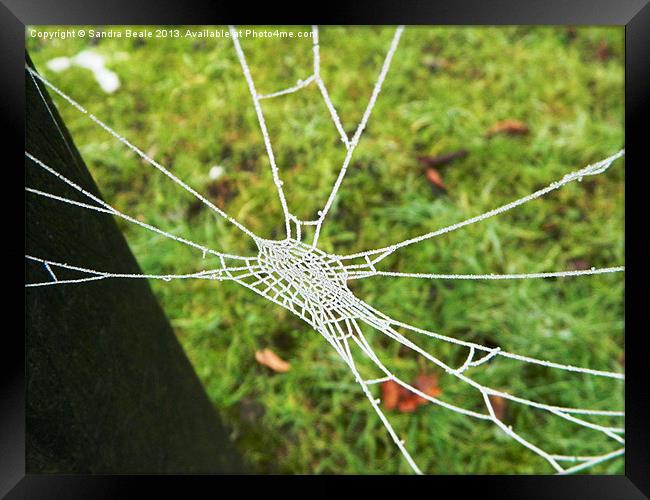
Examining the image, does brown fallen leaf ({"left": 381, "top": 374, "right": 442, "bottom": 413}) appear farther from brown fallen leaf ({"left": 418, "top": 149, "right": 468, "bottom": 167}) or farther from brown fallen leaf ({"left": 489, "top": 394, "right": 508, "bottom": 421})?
brown fallen leaf ({"left": 418, "top": 149, "right": 468, "bottom": 167})

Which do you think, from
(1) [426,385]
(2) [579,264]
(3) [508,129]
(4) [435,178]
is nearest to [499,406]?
(1) [426,385]

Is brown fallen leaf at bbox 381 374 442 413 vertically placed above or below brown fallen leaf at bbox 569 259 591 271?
below

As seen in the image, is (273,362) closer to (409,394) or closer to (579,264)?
(409,394)

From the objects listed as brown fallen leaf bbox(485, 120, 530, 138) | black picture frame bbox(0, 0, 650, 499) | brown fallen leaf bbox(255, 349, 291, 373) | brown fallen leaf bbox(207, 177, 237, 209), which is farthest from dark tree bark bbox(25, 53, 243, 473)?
brown fallen leaf bbox(485, 120, 530, 138)

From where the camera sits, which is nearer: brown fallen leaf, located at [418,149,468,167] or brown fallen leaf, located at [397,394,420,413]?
brown fallen leaf, located at [397,394,420,413]
